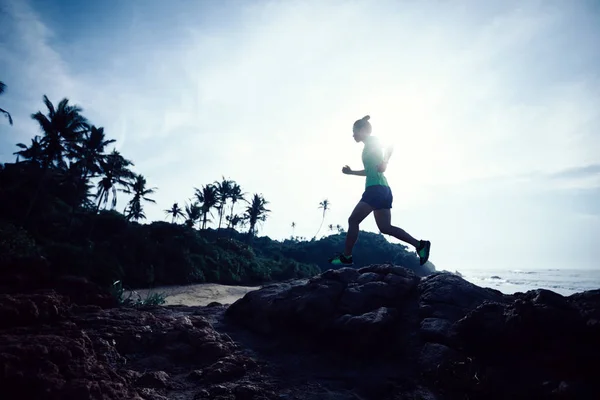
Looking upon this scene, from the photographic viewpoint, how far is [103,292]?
5.07m

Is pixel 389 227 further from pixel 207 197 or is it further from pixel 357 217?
pixel 207 197

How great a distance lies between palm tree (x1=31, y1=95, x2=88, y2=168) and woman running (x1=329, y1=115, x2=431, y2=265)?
24377 mm

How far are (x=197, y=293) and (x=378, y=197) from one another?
19.9m

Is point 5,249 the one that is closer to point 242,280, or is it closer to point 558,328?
point 558,328

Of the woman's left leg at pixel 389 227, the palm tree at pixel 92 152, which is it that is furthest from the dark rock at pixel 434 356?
the palm tree at pixel 92 152

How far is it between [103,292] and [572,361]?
606 centimetres

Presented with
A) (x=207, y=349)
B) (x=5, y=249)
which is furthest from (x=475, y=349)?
(x=5, y=249)

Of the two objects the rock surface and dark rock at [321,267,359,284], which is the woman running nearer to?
the rock surface

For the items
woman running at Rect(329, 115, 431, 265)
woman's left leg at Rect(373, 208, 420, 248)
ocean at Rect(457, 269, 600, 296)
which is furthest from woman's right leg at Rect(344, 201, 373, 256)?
ocean at Rect(457, 269, 600, 296)

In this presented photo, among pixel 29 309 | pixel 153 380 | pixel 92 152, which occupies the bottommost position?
pixel 153 380

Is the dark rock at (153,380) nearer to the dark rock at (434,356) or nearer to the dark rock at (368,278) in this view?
the dark rock at (434,356)

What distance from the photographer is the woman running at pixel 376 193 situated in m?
3.69

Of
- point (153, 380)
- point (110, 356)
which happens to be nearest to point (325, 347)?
point (153, 380)

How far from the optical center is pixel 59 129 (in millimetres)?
21562
